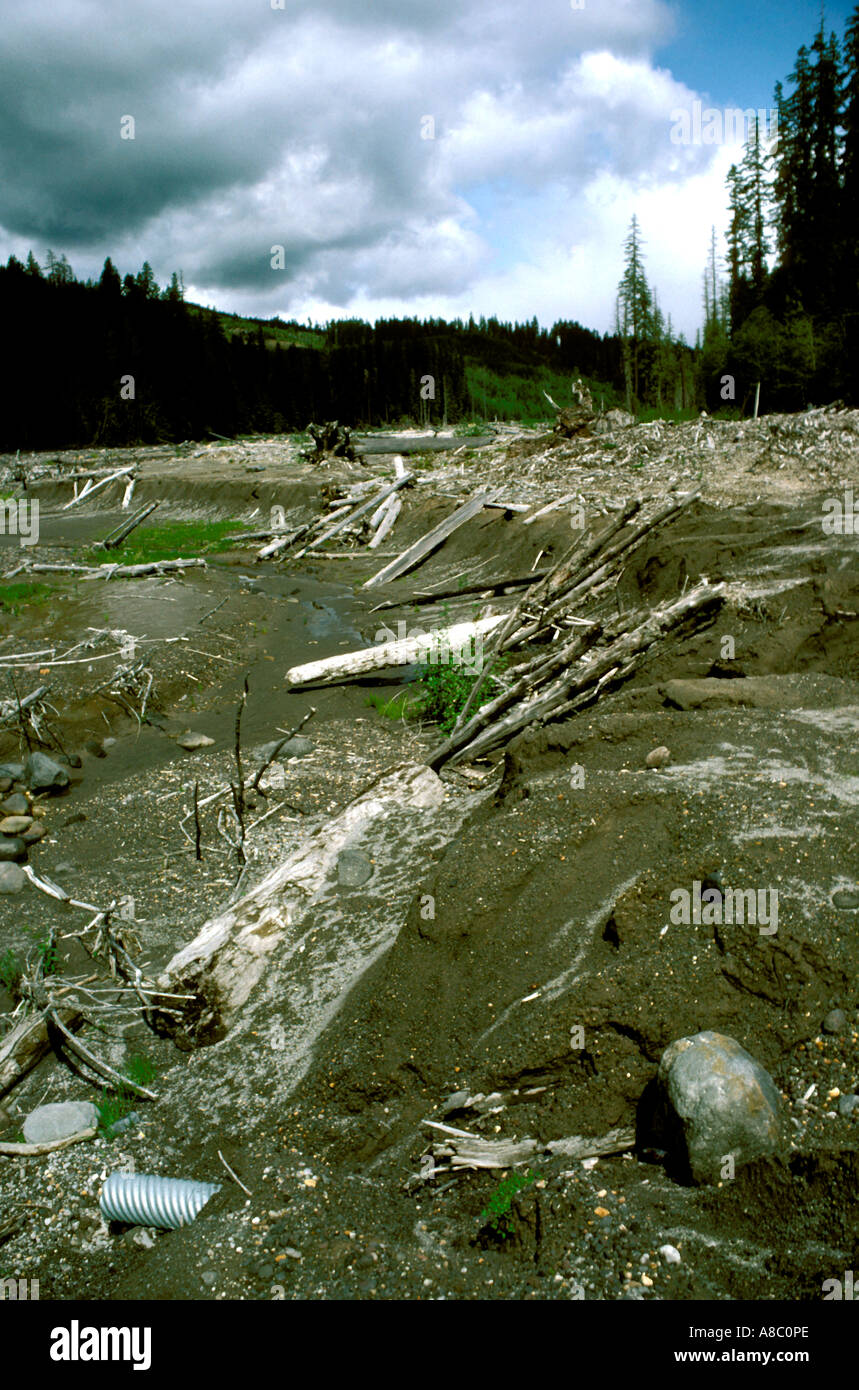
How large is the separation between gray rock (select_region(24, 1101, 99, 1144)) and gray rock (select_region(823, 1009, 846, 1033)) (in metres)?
4.03

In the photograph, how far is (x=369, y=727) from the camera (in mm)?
10453

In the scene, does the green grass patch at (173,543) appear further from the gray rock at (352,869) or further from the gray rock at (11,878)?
the gray rock at (352,869)

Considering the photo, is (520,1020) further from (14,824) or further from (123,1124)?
(14,824)

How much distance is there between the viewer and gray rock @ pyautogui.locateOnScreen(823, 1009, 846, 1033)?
11.8 ft

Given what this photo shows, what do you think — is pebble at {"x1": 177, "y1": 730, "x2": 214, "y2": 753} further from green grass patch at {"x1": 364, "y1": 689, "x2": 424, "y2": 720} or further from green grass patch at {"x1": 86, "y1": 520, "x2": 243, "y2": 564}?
green grass patch at {"x1": 86, "y1": 520, "x2": 243, "y2": 564}

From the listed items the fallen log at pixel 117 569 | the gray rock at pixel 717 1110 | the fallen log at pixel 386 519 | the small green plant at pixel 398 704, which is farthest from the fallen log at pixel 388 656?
the fallen log at pixel 386 519

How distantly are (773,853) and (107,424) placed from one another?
65.4m

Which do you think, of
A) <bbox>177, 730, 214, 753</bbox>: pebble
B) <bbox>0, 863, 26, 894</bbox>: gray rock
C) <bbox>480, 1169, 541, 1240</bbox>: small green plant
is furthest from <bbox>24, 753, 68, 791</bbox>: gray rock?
<bbox>480, 1169, 541, 1240</bbox>: small green plant

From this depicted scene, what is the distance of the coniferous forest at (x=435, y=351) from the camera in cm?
2892

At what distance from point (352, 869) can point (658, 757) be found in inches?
102

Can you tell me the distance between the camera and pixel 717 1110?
3137mm

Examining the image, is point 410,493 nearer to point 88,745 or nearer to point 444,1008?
point 88,745

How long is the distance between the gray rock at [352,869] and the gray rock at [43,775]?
4.39 metres
